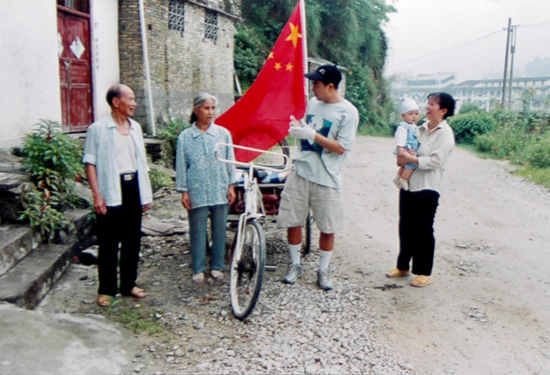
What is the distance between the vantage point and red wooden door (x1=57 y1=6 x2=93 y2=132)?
8844mm

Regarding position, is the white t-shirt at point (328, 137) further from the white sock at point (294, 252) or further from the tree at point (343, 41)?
the tree at point (343, 41)

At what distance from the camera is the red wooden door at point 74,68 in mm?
8844

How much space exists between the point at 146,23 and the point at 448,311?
30.8 feet

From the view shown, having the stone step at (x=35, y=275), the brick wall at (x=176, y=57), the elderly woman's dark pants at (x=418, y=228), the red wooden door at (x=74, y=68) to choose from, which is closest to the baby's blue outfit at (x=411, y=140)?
the elderly woman's dark pants at (x=418, y=228)

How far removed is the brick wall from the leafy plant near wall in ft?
19.1

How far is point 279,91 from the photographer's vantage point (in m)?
4.89

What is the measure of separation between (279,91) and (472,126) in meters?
18.6

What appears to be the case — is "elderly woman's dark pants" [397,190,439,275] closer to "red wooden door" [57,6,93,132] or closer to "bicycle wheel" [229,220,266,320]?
"bicycle wheel" [229,220,266,320]

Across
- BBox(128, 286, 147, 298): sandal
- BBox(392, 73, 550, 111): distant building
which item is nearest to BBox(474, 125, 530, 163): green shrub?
BBox(128, 286, 147, 298): sandal

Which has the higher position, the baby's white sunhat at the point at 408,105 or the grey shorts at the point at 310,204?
the baby's white sunhat at the point at 408,105

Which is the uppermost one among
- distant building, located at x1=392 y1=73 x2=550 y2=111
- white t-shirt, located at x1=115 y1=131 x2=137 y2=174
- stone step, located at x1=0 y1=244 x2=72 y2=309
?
distant building, located at x1=392 y1=73 x2=550 y2=111

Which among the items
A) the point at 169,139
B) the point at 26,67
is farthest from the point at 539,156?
the point at 26,67

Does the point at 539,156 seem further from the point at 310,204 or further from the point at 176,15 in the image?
the point at 310,204

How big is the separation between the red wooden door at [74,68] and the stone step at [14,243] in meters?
4.54
